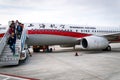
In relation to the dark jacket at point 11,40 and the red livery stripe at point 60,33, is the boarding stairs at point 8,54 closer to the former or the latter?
the dark jacket at point 11,40

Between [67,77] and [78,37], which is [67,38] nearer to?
[78,37]

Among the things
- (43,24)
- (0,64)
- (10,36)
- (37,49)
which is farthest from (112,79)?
(37,49)

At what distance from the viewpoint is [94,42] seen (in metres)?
22.5

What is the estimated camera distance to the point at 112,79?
9094mm

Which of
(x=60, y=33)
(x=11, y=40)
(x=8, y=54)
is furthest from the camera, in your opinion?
(x=60, y=33)

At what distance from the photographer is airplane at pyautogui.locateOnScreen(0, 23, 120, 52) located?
22.7 metres

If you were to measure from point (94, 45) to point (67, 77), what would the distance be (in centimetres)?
1321

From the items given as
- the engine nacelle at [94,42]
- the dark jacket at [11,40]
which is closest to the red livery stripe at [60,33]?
the engine nacelle at [94,42]

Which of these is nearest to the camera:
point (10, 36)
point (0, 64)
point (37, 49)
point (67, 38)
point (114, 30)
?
point (0, 64)

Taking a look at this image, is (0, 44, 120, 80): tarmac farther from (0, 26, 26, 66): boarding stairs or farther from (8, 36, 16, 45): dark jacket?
(8, 36, 16, 45): dark jacket

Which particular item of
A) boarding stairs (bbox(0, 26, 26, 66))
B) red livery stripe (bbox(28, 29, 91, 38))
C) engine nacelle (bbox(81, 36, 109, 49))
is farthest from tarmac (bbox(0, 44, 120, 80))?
red livery stripe (bbox(28, 29, 91, 38))

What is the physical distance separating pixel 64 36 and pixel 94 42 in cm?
351

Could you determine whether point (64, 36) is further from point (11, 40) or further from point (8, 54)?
point (8, 54)

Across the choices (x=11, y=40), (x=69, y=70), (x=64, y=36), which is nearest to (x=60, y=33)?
(x=64, y=36)
